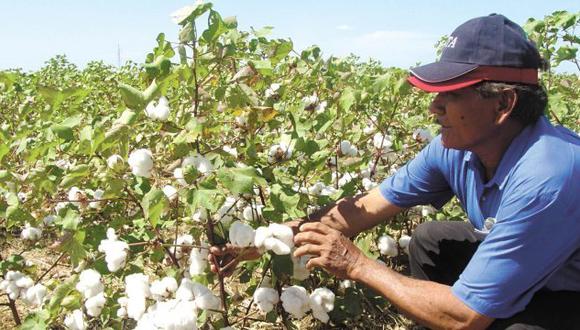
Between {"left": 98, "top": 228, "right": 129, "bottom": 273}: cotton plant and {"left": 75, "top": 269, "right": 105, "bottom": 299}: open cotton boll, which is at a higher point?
{"left": 98, "top": 228, "right": 129, "bottom": 273}: cotton plant

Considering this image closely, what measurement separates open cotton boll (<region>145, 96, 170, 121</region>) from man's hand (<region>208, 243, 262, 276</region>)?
40 cm

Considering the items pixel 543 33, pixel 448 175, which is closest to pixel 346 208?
pixel 448 175

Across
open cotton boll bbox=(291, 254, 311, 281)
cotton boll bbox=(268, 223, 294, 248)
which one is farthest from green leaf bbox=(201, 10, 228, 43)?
open cotton boll bbox=(291, 254, 311, 281)

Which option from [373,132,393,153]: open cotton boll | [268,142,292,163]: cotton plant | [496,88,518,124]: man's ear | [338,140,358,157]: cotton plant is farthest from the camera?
[373,132,393,153]: open cotton boll

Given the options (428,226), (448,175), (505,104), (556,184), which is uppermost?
(505,104)

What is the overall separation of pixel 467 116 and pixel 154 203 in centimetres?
87

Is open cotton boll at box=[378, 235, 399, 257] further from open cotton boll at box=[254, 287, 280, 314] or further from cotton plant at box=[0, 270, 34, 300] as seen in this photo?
cotton plant at box=[0, 270, 34, 300]

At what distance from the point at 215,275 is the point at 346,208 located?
55 cm

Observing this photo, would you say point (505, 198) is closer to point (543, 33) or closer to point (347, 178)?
point (347, 178)

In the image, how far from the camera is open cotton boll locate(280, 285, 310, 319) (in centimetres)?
179

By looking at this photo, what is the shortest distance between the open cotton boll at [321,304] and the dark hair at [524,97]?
2.58 feet

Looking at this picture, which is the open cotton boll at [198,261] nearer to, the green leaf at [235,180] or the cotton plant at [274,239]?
the cotton plant at [274,239]

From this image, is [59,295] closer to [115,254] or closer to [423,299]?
[115,254]

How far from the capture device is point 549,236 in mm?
1532
